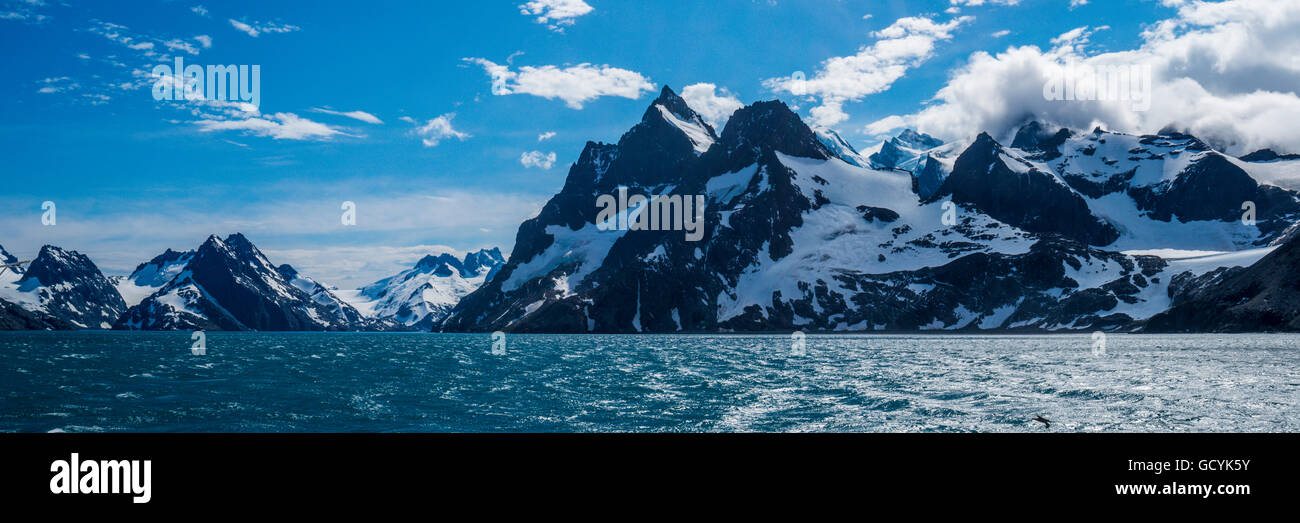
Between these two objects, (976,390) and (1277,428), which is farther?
(976,390)
